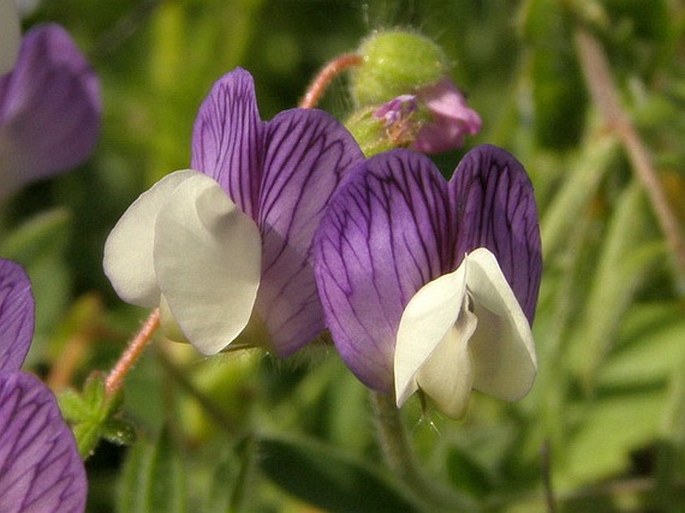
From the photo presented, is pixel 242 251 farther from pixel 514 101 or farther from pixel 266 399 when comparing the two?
pixel 266 399

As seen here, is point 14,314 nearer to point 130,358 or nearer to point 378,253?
point 130,358

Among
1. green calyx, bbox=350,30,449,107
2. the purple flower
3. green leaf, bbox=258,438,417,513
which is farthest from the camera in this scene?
the purple flower

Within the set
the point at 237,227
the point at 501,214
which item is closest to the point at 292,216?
the point at 237,227

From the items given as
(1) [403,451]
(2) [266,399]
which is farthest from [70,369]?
(1) [403,451]

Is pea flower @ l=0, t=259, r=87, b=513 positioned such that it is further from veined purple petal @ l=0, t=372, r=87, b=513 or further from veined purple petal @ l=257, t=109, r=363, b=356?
veined purple petal @ l=257, t=109, r=363, b=356

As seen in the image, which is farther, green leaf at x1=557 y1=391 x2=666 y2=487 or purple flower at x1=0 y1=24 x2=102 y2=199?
green leaf at x1=557 y1=391 x2=666 y2=487

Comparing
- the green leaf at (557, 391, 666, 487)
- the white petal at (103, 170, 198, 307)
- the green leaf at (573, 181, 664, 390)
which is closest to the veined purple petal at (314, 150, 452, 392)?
the white petal at (103, 170, 198, 307)
